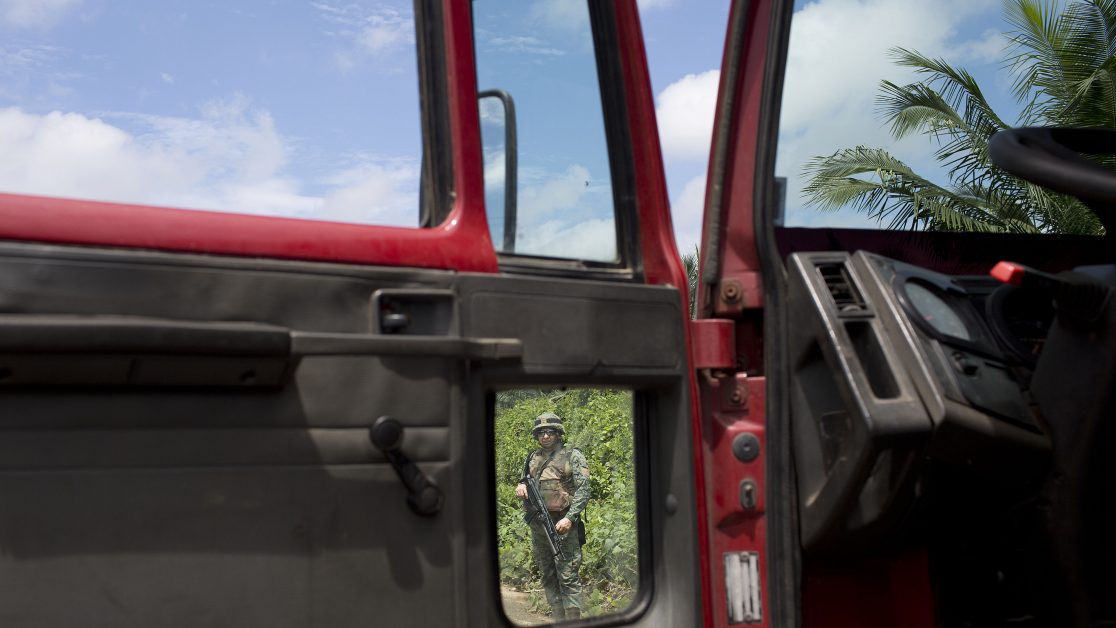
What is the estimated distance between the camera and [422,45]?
1.90 meters

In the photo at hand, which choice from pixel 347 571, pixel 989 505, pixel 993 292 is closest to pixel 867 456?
pixel 989 505

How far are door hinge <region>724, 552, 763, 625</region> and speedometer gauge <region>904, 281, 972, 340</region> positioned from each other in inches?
21.5

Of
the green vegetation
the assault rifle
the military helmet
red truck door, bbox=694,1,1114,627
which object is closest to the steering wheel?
red truck door, bbox=694,1,1114,627

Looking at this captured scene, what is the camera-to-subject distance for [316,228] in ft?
5.68

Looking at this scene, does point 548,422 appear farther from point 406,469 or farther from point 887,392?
point 887,392

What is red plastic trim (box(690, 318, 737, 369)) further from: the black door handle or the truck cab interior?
the black door handle

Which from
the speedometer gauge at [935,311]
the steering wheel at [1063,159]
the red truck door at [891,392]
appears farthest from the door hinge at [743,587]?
the steering wheel at [1063,159]

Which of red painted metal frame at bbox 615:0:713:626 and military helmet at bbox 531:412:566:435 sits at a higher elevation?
red painted metal frame at bbox 615:0:713:626

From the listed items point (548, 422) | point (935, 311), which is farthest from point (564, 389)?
point (935, 311)

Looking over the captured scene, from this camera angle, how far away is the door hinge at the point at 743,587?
2.08 metres

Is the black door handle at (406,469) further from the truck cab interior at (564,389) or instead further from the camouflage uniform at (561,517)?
the camouflage uniform at (561,517)

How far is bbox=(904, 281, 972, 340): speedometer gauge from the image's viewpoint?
6.84 feet

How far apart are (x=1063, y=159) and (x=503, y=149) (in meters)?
1.02

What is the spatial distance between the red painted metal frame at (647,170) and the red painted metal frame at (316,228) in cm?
35
